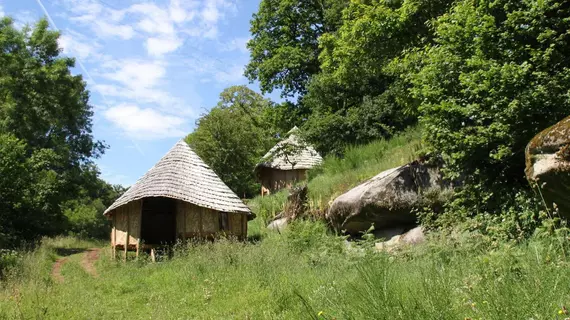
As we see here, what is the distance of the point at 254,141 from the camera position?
31297 millimetres

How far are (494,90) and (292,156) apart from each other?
63.7 feet

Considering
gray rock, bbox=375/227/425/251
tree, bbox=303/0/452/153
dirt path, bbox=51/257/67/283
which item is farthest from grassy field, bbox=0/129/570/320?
tree, bbox=303/0/452/153

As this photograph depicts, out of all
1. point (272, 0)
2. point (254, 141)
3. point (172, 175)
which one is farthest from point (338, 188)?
point (272, 0)

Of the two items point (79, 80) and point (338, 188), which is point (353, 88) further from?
point (79, 80)

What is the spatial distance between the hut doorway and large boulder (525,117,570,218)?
16.4 m

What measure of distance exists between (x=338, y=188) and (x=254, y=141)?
57.6 feet

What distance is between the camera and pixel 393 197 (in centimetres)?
1102

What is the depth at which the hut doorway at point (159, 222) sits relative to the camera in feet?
64.6

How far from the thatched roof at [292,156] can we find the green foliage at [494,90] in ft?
45.9

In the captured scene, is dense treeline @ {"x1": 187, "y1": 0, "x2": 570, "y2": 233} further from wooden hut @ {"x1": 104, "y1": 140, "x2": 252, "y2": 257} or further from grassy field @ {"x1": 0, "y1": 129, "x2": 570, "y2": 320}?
wooden hut @ {"x1": 104, "y1": 140, "x2": 252, "y2": 257}

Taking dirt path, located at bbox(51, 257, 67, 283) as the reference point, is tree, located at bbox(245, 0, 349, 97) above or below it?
above

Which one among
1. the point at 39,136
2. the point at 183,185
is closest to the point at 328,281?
the point at 183,185

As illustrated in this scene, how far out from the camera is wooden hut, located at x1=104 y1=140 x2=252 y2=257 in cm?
1540

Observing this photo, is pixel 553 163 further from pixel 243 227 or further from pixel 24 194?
pixel 24 194
